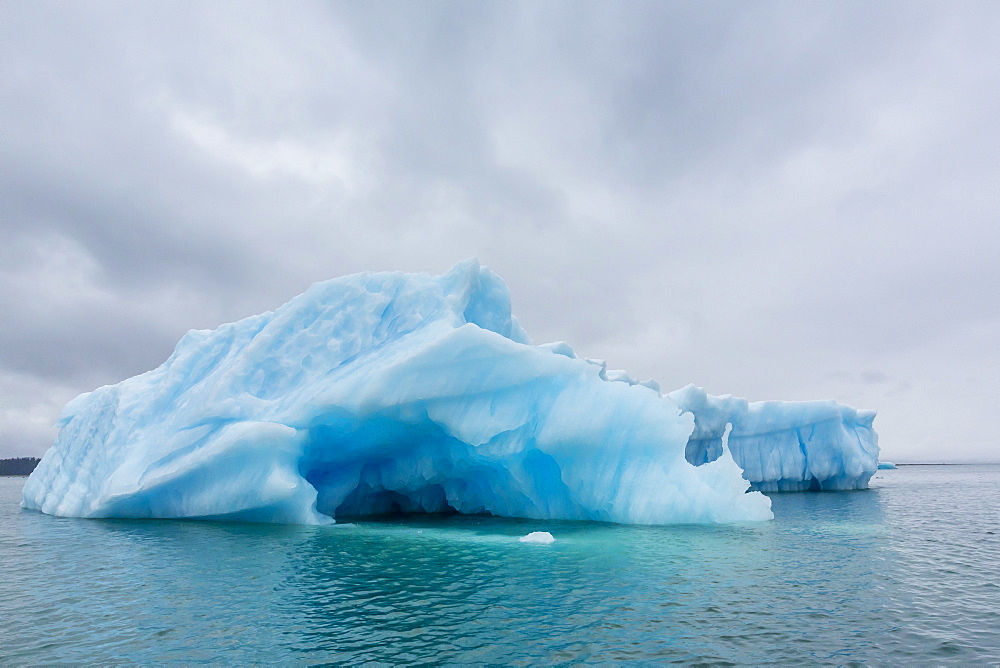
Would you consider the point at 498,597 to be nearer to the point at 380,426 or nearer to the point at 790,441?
the point at 380,426

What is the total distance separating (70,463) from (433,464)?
12.8 metres

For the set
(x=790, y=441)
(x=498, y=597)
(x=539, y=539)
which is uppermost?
(x=790, y=441)

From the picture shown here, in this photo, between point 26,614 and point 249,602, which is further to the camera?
point 249,602

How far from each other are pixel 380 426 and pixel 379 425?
78 millimetres

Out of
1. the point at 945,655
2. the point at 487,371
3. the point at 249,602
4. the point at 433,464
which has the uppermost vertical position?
the point at 487,371

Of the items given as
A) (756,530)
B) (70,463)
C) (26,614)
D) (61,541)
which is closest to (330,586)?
(26,614)

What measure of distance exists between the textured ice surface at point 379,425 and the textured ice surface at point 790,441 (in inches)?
494

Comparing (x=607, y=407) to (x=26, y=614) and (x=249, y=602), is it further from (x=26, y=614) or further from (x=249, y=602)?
(x=26, y=614)

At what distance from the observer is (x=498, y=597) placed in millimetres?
8758

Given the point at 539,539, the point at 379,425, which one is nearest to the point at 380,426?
the point at 379,425

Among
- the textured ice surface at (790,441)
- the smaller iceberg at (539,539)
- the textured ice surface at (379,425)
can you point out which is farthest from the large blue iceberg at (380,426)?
the textured ice surface at (790,441)

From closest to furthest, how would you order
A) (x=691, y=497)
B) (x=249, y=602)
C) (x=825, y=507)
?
(x=249, y=602) → (x=691, y=497) → (x=825, y=507)

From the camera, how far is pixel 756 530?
16312mm

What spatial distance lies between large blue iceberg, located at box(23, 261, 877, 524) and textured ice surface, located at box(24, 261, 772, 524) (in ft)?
0.19
